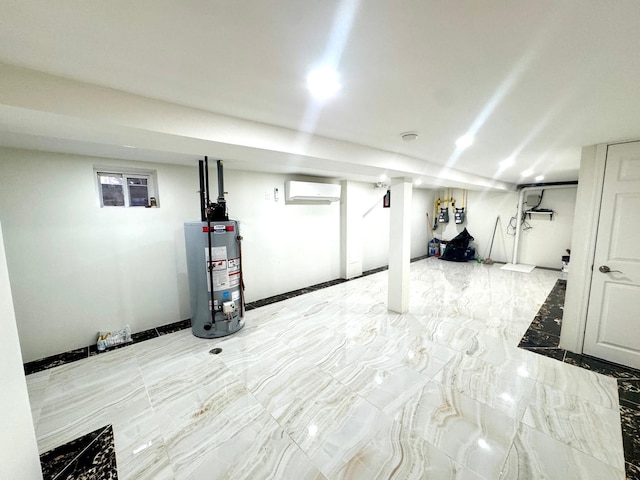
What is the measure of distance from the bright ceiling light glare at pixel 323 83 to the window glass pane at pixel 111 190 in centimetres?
300

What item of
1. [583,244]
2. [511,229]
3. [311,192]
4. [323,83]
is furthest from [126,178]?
[511,229]

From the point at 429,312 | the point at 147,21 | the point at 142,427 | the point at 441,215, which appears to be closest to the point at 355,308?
the point at 429,312

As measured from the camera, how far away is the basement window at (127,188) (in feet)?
9.82

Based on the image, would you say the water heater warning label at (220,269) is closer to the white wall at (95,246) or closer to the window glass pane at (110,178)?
the white wall at (95,246)

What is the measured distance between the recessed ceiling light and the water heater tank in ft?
12.4

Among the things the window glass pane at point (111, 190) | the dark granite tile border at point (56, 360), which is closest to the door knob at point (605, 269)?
the window glass pane at point (111, 190)

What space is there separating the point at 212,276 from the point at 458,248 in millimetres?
7028

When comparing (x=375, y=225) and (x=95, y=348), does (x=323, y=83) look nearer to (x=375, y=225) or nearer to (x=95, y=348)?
(x=95, y=348)

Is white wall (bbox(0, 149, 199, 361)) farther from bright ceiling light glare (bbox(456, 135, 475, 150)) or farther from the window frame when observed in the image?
bright ceiling light glare (bbox(456, 135, 475, 150))

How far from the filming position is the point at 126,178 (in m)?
3.14

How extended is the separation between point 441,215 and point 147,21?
8.38 meters

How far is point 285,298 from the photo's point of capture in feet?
14.6

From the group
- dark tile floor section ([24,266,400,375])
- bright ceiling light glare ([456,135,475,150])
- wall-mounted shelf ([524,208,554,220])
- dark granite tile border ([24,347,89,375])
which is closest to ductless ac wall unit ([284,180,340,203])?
dark tile floor section ([24,266,400,375])

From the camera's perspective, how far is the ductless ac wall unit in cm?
434
